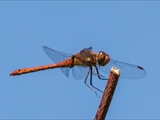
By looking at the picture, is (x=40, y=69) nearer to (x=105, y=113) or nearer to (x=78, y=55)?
(x=78, y=55)

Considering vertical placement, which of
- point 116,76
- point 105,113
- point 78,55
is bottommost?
point 105,113

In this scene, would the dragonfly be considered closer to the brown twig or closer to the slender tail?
the slender tail

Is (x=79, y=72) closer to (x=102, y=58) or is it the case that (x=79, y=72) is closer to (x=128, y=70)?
(x=102, y=58)

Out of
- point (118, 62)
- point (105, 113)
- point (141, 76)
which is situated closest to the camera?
point (105, 113)

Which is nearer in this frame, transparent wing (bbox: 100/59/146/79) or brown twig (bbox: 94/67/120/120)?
brown twig (bbox: 94/67/120/120)

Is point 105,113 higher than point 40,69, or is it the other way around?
point 40,69

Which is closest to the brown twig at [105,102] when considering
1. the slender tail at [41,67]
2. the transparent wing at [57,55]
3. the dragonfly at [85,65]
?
the dragonfly at [85,65]

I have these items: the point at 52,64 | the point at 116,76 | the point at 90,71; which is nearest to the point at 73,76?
the point at 90,71

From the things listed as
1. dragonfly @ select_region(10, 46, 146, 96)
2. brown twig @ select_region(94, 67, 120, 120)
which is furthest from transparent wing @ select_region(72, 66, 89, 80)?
brown twig @ select_region(94, 67, 120, 120)
